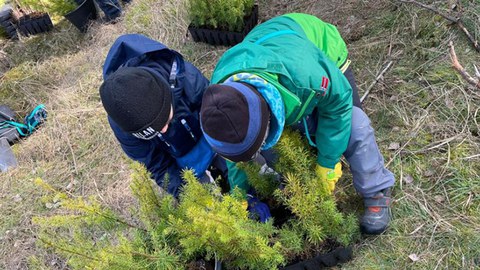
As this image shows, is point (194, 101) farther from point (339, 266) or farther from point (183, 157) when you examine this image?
point (339, 266)

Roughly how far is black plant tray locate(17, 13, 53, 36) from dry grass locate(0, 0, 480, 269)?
126 centimetres

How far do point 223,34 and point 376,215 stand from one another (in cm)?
236

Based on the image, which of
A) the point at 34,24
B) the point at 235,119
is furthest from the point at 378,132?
the point at 34,24

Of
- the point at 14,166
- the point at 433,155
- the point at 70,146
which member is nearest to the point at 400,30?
the point at 433,155

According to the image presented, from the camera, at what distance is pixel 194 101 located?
90.1 inches

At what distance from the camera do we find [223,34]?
149 inches

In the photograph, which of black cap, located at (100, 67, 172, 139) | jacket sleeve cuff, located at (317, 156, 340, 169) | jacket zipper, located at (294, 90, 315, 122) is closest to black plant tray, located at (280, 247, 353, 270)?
jacket sleeve cuff, located at (317, 156, 340, 169)

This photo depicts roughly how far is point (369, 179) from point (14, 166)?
3.40m

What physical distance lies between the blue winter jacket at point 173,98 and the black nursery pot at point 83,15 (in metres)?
3.76

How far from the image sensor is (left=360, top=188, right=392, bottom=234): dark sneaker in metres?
2.12

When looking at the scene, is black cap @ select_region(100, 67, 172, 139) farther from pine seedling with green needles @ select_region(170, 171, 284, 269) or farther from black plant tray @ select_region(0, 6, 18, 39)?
black plant tray @ select_region(0, 6, 18, 39)

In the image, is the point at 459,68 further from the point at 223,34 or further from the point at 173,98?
the point at 223,34

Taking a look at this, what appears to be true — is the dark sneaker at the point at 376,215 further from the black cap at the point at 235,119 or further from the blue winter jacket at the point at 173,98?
the blue winter jacket at the point at 173,98

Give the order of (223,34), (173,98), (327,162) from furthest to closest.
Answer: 1. (223,34)
2. (173,98)
3. (327,162)
